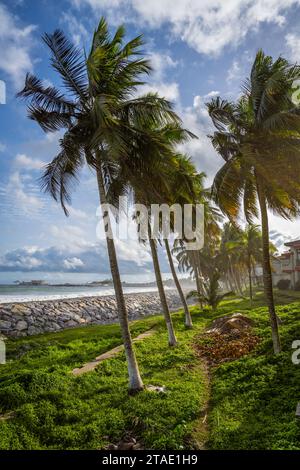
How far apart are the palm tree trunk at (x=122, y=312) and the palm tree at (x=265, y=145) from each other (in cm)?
469

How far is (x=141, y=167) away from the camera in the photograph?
10.9 m

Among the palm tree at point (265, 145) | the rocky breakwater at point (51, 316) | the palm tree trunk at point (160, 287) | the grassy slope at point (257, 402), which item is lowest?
the rocky breakwater at point (51, 316)

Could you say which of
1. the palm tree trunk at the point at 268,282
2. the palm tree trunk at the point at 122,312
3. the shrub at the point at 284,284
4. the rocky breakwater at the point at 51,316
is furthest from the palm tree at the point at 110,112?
the shrub at the point at 284,284

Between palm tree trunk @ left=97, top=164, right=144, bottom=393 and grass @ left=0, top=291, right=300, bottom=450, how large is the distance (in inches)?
20.6

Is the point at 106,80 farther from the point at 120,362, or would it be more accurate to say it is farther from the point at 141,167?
the point at 120,362

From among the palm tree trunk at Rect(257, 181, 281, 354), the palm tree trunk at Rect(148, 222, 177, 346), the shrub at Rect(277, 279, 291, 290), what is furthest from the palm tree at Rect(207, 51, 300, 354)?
the shrub at Rect(277, 279, 291, 290)

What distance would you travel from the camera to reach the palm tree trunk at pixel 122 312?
10.0m

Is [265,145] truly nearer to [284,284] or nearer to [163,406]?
[163,406]

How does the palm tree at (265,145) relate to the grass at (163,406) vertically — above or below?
above

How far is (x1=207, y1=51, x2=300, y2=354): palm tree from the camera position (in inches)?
432

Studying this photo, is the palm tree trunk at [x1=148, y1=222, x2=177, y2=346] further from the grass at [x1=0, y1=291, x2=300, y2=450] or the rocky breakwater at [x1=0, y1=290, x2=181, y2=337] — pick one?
the rocky breakwater at [x1=0, y1=290, x2=181, y2=337]

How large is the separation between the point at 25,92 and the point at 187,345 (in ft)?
43.7

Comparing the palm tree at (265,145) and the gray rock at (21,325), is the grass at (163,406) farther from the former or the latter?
the gray rock at (21,325)

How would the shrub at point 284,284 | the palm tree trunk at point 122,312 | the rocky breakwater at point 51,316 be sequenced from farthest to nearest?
the shrub at point 284,284 → the rocky breakwater at point 51,316 → the palm tree trunk at point 122,312
